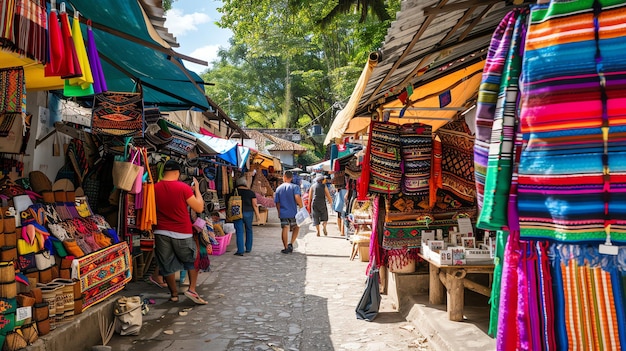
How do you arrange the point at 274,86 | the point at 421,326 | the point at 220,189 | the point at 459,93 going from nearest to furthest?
the point at 421,326 < the point at 459,93 < the point at 220,189 < the point at 274,86

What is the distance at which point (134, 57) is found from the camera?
5695 millimetres

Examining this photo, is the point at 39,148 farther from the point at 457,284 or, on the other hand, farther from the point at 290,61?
the point at 290,61

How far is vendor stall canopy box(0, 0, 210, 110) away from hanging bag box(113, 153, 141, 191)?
125 centimetres

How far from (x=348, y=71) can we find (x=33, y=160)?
17.3 m

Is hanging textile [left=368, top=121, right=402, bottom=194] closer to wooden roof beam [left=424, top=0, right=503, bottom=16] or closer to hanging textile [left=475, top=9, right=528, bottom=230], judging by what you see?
wooden roof beam [left=424, top=0, right=503, bottom=16]

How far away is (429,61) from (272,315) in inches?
150

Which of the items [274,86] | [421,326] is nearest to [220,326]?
[421,326]

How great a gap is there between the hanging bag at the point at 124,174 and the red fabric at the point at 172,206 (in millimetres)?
381

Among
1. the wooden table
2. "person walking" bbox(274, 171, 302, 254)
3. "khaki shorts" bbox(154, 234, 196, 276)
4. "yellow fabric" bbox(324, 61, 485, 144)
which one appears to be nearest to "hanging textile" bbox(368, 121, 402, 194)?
"yellow fabric" bbox(324, 61, 485, 144)

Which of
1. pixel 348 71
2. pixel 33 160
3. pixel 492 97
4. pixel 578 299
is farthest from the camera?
pixel 348 71

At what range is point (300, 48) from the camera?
23.8m

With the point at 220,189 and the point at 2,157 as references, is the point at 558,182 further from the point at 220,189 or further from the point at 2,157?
the point at 220,189

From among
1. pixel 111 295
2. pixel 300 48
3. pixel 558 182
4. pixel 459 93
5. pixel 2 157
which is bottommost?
pixel 111 295

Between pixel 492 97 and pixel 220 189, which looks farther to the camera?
pixel 220 189
